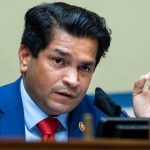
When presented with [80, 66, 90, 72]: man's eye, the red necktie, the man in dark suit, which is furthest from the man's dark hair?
the red necktie

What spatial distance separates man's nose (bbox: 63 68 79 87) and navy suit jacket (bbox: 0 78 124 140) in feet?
0.73

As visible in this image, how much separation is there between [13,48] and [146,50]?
2.53 feet

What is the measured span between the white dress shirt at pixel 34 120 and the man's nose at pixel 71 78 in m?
0.20

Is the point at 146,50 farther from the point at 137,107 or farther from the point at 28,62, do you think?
the point at 28,62

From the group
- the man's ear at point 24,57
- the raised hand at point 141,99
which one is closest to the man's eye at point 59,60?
the man's ear at point 24,57

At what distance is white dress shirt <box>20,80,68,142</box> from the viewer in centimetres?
179

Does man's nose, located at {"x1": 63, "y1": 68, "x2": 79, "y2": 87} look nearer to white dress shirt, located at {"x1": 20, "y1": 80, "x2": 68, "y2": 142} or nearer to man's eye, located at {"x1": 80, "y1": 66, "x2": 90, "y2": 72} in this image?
man's eye, located at {"x1": 80, "y1": 66, "x2": 90, "y2": 72}

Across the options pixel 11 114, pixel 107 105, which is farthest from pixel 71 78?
pixel 11 114

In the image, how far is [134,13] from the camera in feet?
9.06

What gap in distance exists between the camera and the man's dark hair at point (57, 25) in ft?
6.03

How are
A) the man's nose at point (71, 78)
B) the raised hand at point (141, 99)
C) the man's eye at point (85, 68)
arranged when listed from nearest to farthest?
the man's nose at point (71, 78) < the man's eye at point (85, 68) < the raised hand at point (141, 99)

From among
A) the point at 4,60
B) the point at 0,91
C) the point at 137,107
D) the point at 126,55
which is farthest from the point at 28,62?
the point at 126,55

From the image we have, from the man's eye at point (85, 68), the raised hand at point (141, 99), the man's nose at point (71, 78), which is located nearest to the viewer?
the man's nose at point (71, 78)

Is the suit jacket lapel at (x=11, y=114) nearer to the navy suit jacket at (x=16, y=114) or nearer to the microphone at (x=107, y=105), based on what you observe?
the navy suit jacket at (x=16, y=114)
